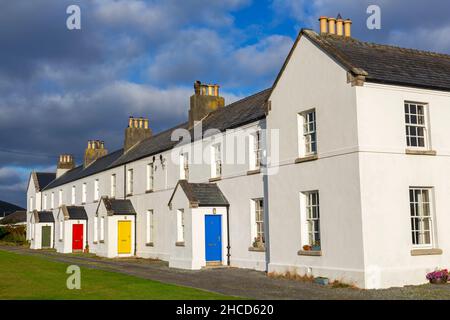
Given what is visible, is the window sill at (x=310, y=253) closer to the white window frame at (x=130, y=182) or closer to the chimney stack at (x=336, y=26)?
the chimney stack at (x=336, y=26)

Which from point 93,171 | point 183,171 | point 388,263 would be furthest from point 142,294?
point 93,171

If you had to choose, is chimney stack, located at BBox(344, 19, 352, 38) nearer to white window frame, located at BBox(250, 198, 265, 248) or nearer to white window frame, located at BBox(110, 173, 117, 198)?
white window frame, located at BBox(250, 198, 265, 248)

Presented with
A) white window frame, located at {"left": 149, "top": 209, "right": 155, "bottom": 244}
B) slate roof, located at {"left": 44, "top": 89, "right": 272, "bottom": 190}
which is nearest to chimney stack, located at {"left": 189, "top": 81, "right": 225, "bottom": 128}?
slate roof, located at {"left": 44, "top": 89, "right": 272, "bottom": 190}

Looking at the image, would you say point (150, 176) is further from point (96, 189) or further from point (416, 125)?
point (416, 125)

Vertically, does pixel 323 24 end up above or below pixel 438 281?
above

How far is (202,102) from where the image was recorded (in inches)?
1323

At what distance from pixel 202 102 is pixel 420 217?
18.7 metres

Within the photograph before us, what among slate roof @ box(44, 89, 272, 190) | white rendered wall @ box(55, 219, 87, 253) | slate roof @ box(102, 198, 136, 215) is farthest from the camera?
white rendered wall @ box(55, 219, 87, 253)

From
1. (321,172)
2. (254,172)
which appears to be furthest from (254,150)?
(321,172)

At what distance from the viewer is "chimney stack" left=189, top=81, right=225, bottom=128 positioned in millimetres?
33312

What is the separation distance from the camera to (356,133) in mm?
16891

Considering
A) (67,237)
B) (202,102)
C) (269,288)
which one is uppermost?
(202,102)

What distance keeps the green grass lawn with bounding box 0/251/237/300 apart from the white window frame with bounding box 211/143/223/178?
7.95 metres

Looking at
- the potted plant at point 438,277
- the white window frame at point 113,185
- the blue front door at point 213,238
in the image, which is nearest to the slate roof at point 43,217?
the white window frame at point 113,185
